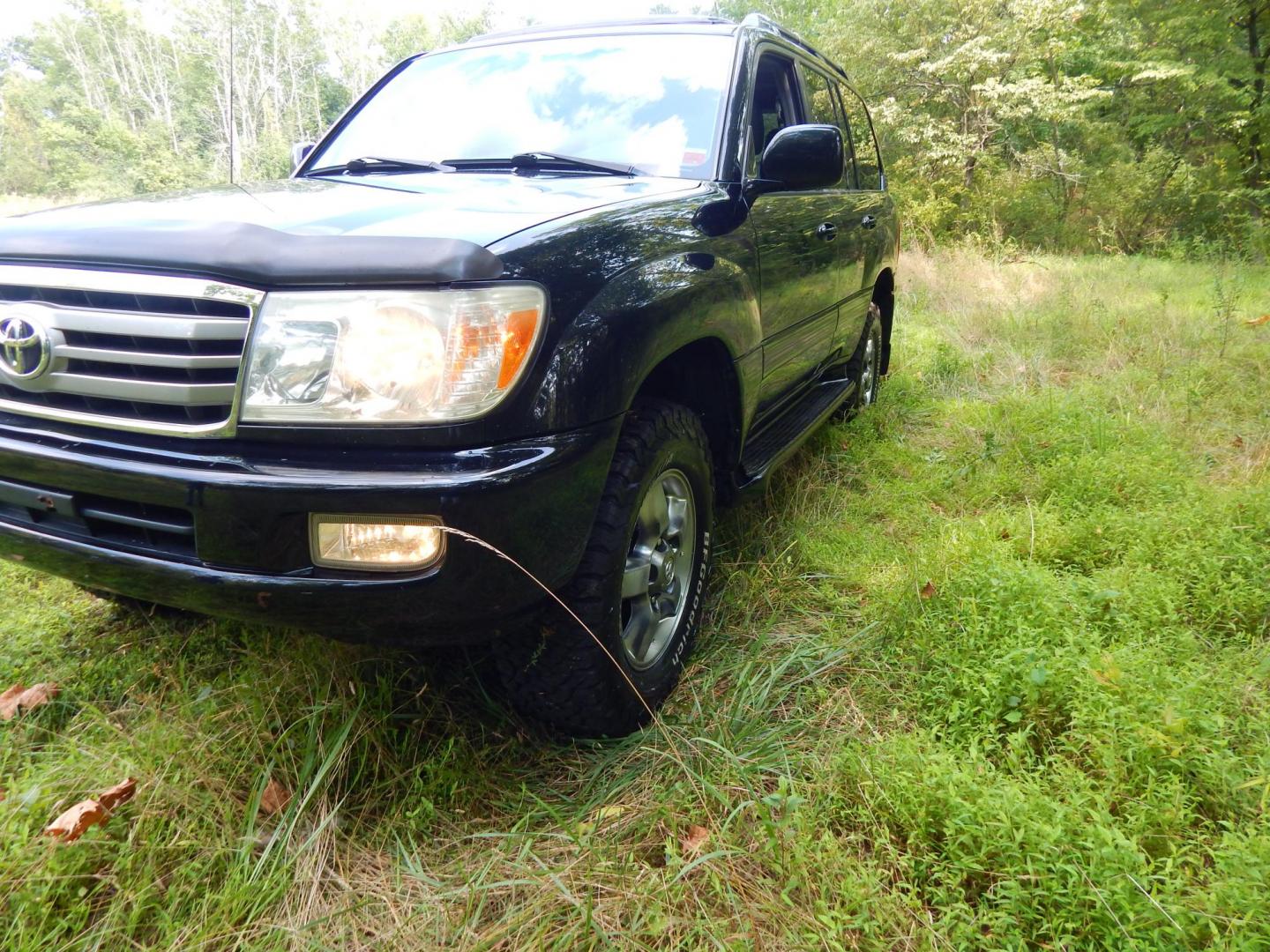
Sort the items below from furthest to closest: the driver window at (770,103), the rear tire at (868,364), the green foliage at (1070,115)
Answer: the green foliage at (1070,115), the rear tire at (868,364), the driver window at (770,103)

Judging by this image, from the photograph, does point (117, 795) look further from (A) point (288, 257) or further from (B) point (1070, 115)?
(B) point (1070, 115)

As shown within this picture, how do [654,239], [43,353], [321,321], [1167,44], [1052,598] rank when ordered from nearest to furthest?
1. [321,321]
2. [43,353]
3. [654,239]
4. [1052,598]
5. [1167,44]

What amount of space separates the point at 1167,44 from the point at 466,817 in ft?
58.6

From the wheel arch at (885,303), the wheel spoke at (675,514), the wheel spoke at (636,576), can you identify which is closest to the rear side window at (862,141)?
the wheel arch at (885,303)

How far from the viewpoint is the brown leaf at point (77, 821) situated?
1465mm

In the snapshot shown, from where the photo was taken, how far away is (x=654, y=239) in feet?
6.09

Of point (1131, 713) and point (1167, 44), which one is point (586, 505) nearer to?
point (1131, 713)

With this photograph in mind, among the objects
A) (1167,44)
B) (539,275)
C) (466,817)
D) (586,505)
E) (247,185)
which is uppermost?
(1167,44)

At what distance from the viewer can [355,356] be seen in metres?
1.37

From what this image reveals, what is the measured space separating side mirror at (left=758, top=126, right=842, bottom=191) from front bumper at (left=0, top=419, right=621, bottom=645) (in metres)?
1.33

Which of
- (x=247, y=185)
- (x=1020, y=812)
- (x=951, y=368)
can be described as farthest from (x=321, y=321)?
(x=951, y=368)

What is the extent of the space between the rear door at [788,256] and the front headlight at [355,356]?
54.5 inches

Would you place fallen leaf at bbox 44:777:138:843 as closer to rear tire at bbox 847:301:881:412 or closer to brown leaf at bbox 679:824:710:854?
brown leaf at bbox 679:824:710:854

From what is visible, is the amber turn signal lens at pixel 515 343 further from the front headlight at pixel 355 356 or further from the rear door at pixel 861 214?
the rear door at pixel 861 214
